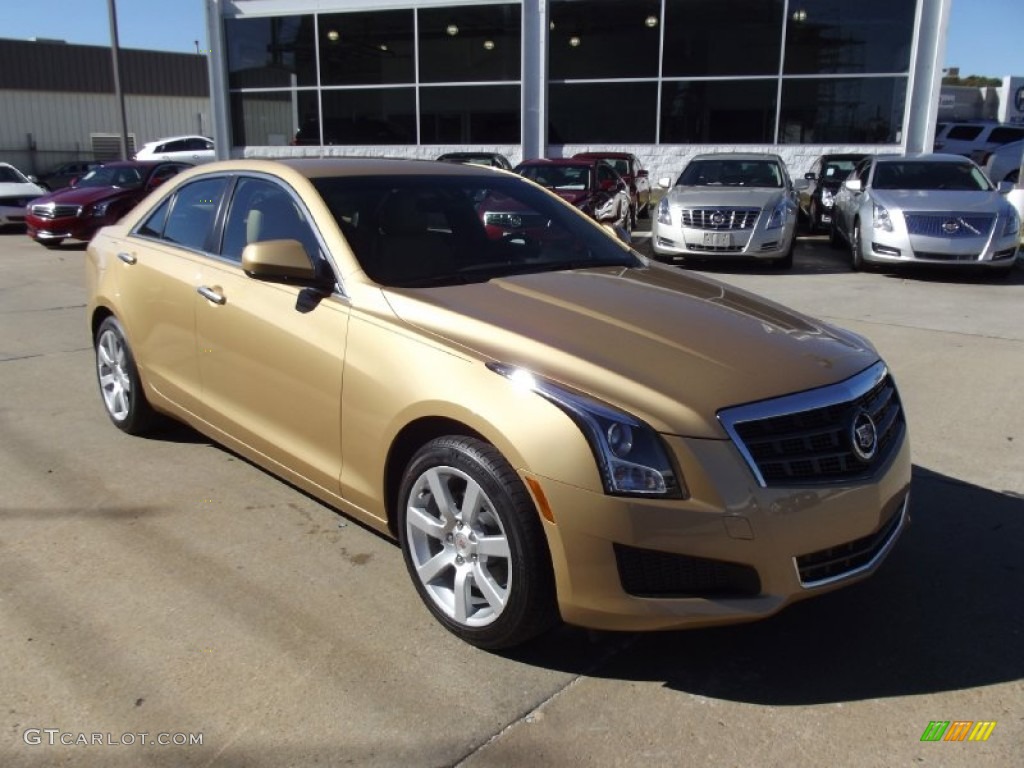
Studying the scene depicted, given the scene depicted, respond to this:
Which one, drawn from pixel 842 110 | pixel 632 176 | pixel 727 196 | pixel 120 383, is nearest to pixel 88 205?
pixel 632 176

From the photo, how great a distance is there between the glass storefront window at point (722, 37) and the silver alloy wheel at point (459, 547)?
2182 cm

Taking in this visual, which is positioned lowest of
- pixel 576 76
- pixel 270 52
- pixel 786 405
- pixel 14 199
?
pixel 14 199

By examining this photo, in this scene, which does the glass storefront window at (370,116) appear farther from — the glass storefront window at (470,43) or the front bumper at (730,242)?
A: the front bumper at (730,242)

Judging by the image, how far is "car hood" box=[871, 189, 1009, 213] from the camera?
11.2m

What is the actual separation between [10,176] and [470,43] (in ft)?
38.6

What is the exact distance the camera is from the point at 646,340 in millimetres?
3109

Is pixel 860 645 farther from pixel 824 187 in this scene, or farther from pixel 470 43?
pixel 470 43

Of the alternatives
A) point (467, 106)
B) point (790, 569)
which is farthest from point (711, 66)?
point (790, 569)

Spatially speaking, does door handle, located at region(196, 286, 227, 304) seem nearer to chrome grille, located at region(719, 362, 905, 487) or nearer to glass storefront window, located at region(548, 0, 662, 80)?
chrome grille, located at region(719, 362, 905, 487)

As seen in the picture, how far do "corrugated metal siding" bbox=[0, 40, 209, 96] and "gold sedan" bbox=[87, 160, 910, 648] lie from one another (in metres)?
40.5

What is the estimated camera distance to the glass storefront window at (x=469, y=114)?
2411 centimetres

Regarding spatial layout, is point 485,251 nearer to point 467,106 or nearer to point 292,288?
point 292,288

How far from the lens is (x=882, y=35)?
843 inches

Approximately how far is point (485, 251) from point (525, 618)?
5.88 ft
